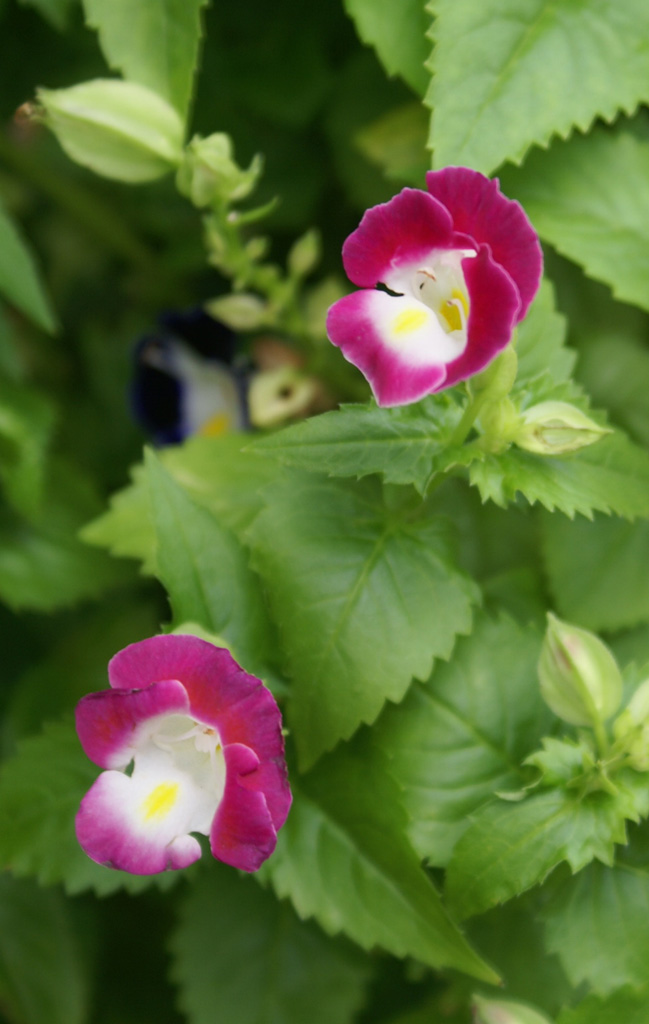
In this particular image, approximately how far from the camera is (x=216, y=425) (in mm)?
959

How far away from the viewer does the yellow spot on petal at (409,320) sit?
48 cm

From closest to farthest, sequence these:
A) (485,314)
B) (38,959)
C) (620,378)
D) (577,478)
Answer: (485,314)
(577,478)
(620,378)
(38,959)

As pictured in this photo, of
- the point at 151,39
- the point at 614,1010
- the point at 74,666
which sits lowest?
the point at 74,666

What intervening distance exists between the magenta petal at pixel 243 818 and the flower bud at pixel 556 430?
220mm

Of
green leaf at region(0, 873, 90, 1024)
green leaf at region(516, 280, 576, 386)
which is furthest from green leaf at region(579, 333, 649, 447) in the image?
green leaf at region(0, 873, 90, 1024)

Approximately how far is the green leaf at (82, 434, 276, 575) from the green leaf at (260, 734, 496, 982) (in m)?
0.20

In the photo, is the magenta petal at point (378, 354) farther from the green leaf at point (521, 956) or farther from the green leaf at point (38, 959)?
the green leaf at point (38, 959)

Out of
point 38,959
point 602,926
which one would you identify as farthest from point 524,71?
point 38,959

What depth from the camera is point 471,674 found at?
2.08 feet

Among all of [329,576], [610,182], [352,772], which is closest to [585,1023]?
[352,772]

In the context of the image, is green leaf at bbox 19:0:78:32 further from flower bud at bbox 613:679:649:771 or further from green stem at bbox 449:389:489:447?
flower bud at bbox 613:679:649:771

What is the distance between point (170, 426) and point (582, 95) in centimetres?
49

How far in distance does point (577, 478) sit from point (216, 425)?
1.54 ft

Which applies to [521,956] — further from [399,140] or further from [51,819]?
[399,140]
